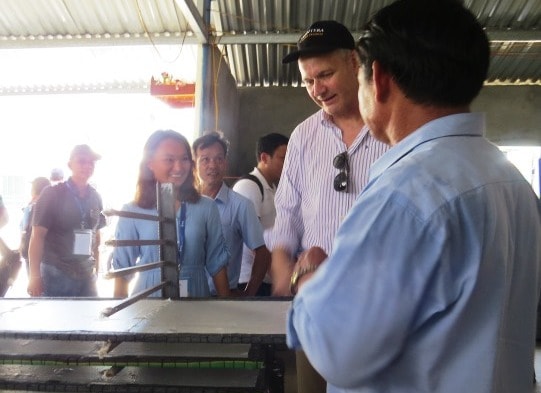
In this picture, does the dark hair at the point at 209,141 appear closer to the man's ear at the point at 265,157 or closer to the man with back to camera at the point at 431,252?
the man's ear at the point at 265,157

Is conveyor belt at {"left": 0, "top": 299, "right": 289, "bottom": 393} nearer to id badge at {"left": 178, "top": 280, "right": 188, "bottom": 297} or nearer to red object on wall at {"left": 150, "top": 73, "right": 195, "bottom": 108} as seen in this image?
id badge at {"left": 178, "top": 280, "right": 188, "bottom": 297}

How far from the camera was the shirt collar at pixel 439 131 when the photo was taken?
740 mm

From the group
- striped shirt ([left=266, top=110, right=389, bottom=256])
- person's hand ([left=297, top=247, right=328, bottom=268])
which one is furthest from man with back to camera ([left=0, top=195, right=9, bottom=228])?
person's hand ([left=297, top=247, right=328, bottom=268])

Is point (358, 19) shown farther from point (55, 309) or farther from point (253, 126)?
point (55, 309)

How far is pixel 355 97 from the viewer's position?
170 centimetres

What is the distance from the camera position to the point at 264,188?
320 centimetres

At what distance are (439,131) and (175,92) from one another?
4214mm

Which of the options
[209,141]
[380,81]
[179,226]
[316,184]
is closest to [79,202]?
[209,141]

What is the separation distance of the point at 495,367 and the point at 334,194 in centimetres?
99

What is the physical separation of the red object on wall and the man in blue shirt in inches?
83.3

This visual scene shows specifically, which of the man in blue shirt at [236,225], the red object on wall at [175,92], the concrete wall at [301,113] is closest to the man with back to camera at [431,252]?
the man in blue shirt at [236,225]

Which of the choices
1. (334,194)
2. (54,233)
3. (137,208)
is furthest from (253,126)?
(334,194)

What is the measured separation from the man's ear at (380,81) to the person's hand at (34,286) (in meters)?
3.13

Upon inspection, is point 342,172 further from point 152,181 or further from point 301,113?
point 301,113
